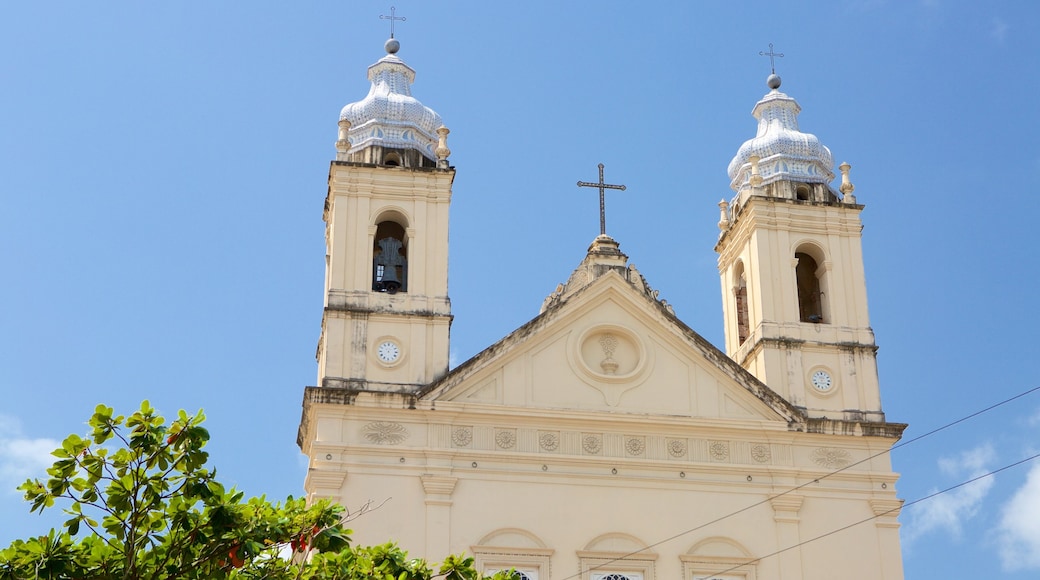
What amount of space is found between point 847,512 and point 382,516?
777 cm

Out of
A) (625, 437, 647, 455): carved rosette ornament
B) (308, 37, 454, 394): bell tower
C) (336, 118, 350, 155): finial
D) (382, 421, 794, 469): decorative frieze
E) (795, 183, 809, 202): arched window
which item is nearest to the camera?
(382, 421, 794, 469): decorative frieze

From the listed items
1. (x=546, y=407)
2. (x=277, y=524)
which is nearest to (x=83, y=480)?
(x=277, y=524)

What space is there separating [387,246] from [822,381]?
26.6ft

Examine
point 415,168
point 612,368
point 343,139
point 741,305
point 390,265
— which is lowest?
point 612,368

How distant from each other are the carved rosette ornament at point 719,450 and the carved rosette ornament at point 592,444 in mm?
1896

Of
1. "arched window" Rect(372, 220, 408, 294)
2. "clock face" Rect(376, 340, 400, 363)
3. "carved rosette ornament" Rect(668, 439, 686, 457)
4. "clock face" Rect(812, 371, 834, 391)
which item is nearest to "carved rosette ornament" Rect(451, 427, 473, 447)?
"clock face" Rect(376, 340, 400, 363)

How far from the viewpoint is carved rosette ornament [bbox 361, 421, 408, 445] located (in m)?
23.6

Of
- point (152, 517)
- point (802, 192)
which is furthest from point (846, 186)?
point (152, 517)

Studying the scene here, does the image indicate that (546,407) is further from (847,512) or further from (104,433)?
(104,433)

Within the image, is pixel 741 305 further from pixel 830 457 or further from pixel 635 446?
pixel 635 446

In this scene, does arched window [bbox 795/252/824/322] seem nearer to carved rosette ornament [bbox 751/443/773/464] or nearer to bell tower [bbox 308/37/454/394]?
carved rosette ornament [bbox 751/443/773/464]

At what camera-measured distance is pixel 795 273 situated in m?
27.1

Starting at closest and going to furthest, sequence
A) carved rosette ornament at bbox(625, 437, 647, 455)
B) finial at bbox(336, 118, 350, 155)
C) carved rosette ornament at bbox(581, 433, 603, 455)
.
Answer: carved rosette ornament at bbox(581, 433, 603, 455)
carved rosette ornament at bbox(625, 437, 647, 455)
finial at bbox(336, 118, 350, 155)

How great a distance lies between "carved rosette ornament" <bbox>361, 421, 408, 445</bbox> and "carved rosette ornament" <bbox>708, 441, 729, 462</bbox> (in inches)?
203
